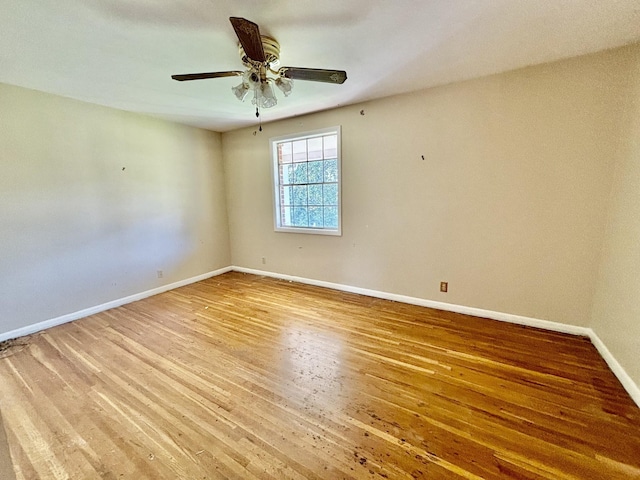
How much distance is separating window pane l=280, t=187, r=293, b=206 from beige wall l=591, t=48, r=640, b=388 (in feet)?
12.0

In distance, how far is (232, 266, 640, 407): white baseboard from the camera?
1847 millimetres

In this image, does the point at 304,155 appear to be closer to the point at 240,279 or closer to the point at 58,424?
the point at 240,279

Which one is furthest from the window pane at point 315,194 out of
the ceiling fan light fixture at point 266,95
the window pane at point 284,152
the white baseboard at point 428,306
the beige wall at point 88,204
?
the beige wall at point 88,204

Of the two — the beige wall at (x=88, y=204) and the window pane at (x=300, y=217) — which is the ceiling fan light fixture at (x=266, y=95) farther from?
the beige wall at (x=88, y=204)

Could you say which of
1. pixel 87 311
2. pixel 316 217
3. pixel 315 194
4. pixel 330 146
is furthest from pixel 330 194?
pixel 87 311

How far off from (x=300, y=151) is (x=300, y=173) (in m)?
0.33

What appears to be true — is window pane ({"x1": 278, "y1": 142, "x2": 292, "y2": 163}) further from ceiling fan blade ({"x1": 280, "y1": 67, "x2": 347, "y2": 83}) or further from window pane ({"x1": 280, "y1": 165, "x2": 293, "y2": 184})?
ceiling fan blade ({"x1": 280, "y1": 67, "x2": 347, "y2": 83})

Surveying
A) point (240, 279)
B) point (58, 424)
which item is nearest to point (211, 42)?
point (58, 424)

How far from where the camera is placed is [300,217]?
14.0 feet

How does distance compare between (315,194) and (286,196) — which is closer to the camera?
(315,194)

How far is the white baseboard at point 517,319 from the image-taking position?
72.7 inches

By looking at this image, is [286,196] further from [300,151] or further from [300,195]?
[300,151]

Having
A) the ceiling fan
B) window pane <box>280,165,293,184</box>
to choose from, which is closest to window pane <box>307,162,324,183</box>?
window pane <box>280,165,293,184</box>

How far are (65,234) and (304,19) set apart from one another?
3412 millimetres
